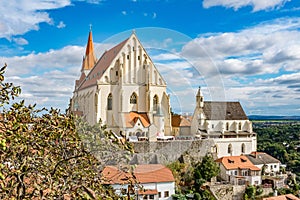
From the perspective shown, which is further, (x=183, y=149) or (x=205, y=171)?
(x=183, y=149)

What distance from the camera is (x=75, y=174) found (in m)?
4.51

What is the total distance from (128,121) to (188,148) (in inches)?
310

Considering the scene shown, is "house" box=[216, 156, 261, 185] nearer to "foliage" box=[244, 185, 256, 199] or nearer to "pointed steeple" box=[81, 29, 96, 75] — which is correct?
"foliage" box=[244, 185, 256, 199]

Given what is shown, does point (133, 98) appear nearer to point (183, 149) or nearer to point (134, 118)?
point (134, 118)

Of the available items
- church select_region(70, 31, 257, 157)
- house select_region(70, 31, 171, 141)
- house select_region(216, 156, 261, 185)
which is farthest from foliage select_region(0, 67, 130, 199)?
house select_region(216, 156, 261, 185)

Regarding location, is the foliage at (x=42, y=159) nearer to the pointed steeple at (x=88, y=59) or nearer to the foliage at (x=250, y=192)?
the foliage at (x=250, y=192)

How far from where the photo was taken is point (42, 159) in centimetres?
430

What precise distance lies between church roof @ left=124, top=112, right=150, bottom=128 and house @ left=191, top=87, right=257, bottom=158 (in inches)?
147

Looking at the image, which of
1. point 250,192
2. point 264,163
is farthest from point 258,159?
point 250,192

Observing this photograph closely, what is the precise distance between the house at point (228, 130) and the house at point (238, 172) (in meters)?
1.46

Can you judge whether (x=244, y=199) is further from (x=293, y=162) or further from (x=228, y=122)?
(x=293, y=162)

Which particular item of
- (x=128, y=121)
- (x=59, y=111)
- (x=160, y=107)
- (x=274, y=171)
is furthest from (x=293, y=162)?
(x=59, y=111)

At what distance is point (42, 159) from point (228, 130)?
30687 mm

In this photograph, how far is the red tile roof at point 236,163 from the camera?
29112 mm
